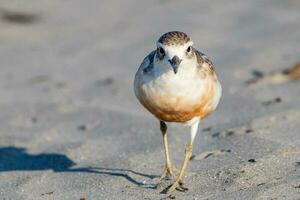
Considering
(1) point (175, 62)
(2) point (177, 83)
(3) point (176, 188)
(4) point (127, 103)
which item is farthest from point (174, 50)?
(4) point (127, 103)

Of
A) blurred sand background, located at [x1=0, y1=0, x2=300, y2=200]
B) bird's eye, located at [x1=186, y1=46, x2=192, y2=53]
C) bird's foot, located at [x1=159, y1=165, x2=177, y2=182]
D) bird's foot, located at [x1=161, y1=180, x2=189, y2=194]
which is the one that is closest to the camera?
bird's eye, located at [x1=186, y1=46, x2=192, y2=53]

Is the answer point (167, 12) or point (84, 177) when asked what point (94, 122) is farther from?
point (167, 12)

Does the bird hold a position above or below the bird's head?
below

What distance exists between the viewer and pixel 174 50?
5328mm

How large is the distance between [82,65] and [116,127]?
3.27 m

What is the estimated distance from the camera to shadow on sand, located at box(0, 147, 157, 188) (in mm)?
6277

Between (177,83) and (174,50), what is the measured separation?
28cm

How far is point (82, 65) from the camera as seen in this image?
10.9 metres

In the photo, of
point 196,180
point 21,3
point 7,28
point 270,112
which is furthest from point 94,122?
point 21,3

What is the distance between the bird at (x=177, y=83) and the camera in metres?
5.38

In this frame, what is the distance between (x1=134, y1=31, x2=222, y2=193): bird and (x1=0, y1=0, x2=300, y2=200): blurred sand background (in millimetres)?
485

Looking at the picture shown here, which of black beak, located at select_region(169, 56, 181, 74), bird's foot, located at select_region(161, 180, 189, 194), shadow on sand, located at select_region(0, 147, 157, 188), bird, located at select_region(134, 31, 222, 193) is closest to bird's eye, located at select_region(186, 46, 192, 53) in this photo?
bird, located at select_region(134, 31, 222, 193)

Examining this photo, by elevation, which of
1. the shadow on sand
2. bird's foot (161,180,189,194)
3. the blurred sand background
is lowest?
the shadow on sand

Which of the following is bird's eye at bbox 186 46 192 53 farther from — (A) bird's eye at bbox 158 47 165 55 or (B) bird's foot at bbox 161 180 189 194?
(B) bird's foot at bbox 161 180 189 194
